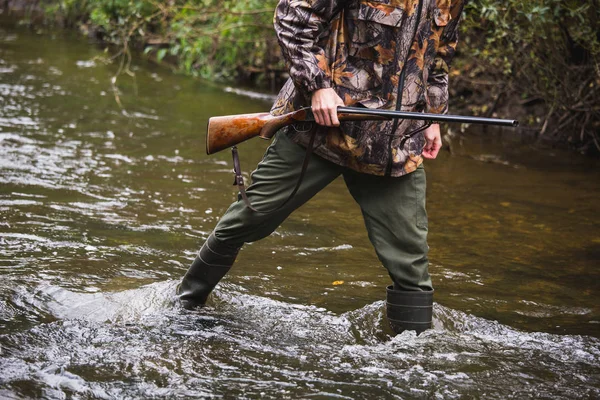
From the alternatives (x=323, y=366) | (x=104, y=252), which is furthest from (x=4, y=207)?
(x=323, y=366)

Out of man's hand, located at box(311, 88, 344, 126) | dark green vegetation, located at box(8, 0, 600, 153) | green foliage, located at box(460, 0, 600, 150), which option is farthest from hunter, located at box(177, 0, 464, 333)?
green foliage, located at box(460, 0, 600, 150)

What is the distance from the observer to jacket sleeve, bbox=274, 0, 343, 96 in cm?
322

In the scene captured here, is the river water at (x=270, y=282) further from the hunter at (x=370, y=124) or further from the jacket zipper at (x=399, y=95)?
the jacket zipper at (x=399, y=95)

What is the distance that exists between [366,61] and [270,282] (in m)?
1.71

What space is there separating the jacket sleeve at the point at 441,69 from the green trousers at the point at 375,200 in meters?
0.32

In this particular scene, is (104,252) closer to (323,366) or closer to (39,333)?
(39,333)

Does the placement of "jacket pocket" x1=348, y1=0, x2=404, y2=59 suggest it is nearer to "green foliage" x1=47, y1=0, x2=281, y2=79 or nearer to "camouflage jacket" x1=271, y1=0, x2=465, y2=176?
"camouflage jacket" x1=271, y1=0, x2=465, y2=176

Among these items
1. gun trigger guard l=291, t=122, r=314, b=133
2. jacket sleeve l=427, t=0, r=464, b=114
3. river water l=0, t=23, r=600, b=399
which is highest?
jacket sleeve l=427, t=0, r=464, b=114

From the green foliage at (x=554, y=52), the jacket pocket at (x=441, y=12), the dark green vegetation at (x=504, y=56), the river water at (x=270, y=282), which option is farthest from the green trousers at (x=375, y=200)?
the green foliage at (x=554, y=52)

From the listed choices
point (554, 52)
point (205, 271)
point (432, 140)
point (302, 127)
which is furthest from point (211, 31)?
point (302, 127)

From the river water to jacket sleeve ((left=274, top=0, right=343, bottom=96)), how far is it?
1.18 metres

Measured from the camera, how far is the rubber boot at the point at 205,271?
3852 millimetres

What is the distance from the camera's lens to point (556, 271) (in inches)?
199

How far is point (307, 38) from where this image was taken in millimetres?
3246
